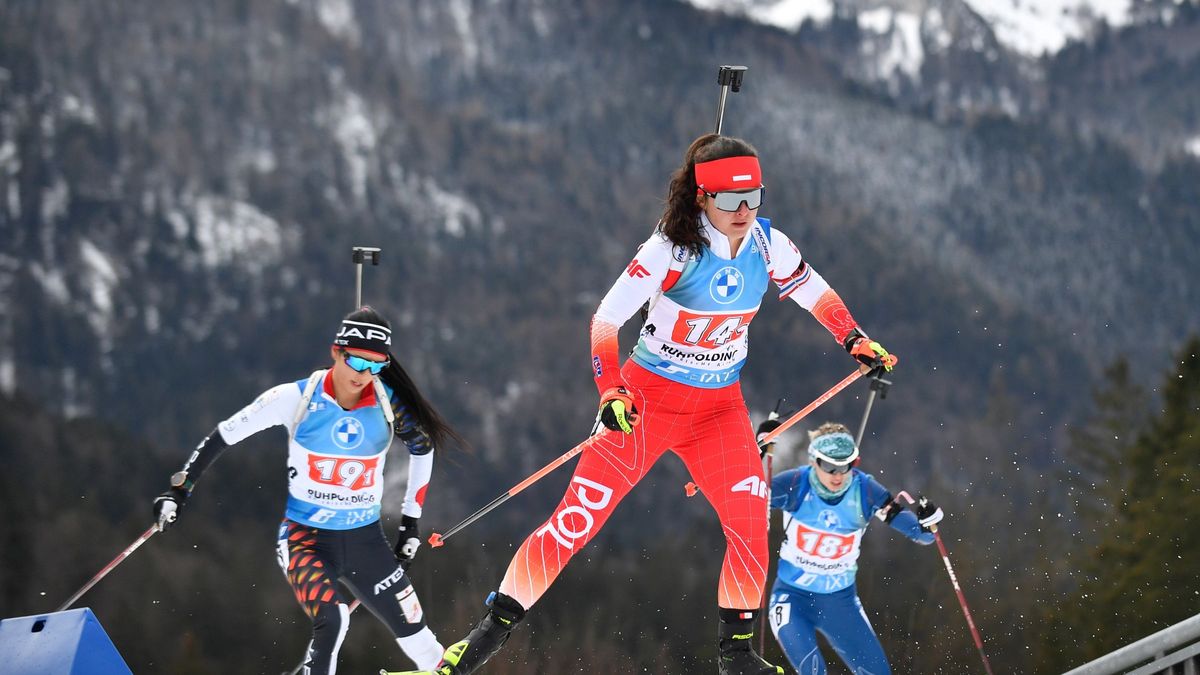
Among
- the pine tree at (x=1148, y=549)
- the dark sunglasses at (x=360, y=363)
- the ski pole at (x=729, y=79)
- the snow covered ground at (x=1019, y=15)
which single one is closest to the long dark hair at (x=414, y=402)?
the dark sunglasses at (x=360, y=363)

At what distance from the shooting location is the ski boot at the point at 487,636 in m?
4.52

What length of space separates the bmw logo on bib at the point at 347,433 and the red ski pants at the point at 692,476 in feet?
2.87

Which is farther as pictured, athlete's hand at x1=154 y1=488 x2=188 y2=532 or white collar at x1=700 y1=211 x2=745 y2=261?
athlete's hand at x1=154 y1=488 x2=188 y2=532

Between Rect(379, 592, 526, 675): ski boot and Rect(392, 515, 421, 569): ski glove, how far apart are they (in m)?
0.75

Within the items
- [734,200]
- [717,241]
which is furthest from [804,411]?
[734,200]

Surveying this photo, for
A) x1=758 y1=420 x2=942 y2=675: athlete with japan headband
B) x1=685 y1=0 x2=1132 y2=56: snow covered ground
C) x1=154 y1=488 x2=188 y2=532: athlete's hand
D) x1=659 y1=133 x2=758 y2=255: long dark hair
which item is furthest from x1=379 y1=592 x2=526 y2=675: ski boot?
x1=685 y1=0 x2=1132 y2=56: snow covered ground

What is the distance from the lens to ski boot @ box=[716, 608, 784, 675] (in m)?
4.61

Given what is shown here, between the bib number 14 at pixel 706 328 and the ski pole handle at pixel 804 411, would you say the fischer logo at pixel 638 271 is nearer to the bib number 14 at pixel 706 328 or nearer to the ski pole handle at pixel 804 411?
the bib number 14 at pixel 706 328

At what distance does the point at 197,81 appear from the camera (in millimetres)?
119375

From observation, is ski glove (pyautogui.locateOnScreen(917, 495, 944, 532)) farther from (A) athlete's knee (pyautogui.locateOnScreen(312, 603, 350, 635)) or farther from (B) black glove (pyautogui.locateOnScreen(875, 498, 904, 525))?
(A) athlete's knee (pyautogui.locateOnScreen(312, 603, 350, 635))

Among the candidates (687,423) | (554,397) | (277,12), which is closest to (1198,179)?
(554,397)

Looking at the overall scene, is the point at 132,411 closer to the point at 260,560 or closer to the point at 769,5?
the point at 260,560

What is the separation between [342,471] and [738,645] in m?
1.71

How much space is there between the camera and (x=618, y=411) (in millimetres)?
4320
